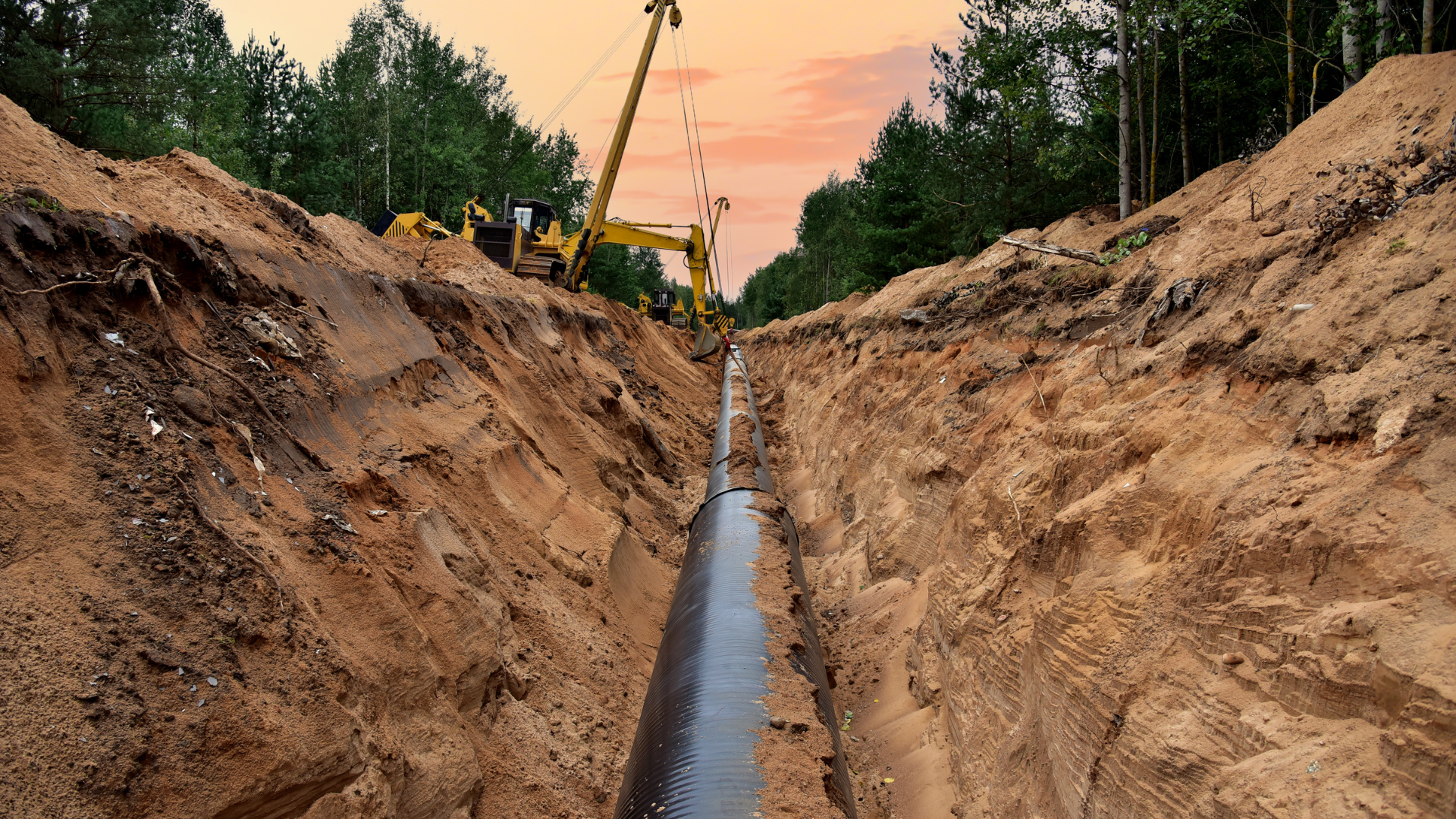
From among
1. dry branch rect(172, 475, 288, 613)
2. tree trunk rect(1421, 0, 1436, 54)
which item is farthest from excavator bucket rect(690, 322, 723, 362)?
dry branch rect(172, 475, 288, 613)

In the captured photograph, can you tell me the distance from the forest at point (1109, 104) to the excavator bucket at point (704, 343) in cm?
695

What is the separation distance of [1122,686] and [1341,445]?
60.3 inches

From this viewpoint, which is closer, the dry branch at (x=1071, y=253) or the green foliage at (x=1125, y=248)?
the green foliage at (x=1125, y=248)

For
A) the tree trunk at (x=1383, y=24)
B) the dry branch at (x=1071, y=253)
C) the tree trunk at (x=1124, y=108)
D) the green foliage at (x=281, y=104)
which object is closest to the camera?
the tree trunk at (x=1383, y=24)

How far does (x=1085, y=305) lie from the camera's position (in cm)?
751

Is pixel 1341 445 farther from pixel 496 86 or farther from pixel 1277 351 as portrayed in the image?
pixel 496 86

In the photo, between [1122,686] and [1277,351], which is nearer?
[1122,686]

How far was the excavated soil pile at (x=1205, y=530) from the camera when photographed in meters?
2.64

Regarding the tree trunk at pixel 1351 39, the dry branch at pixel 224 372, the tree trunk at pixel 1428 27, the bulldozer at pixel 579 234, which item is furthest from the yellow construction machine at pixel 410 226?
the tree trunk at pixel 1428 27

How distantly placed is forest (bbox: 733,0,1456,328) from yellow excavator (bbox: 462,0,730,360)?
7641mm

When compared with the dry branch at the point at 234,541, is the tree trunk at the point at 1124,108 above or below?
above

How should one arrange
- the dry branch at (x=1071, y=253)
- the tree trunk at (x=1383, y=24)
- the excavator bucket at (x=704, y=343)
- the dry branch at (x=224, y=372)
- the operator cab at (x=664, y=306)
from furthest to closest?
the operator cab at (x=664, y=306) < the excavator bucket at (x=704, y=343) < the dry branch at (x=1071, y=253) < the tree trunk at (x=1383, y=24) < the dry branch at (x=224, y=372)

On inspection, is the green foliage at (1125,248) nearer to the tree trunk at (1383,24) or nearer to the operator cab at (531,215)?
the tree trunk at (1383,24)

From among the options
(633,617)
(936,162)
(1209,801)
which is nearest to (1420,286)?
(1209,801)
